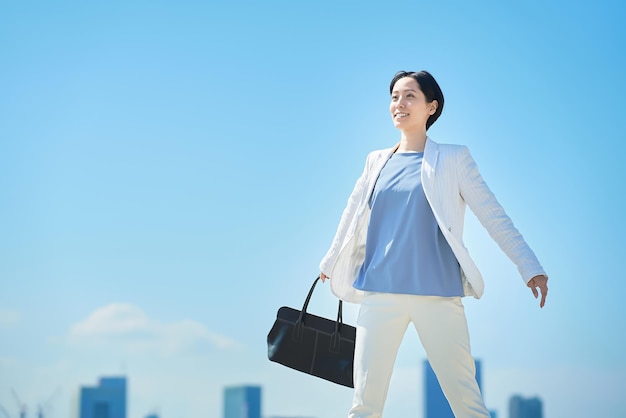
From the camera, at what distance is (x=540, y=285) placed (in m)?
3.05

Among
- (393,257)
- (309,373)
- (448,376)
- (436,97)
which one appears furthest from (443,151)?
(309,373)

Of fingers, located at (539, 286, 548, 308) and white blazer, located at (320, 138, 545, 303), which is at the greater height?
white blazer, located at (320, 138, 545, 303)

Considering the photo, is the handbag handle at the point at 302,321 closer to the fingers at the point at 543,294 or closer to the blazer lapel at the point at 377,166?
the blazer lapel at the point at 377,166

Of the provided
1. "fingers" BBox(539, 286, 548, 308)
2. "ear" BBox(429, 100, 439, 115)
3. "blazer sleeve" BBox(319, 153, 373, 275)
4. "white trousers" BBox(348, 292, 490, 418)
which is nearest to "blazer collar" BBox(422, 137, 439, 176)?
"ear" BBox(429, 100, 439, 115)

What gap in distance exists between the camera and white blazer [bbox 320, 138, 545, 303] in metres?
3.09

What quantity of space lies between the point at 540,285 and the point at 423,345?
19.5 inches

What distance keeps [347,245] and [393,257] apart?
0.96ft

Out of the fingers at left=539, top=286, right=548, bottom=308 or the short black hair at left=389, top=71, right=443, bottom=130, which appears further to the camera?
the short black hair at left=389, top=71, right=443, bottom=130

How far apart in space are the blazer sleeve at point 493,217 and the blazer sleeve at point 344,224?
0.42 m

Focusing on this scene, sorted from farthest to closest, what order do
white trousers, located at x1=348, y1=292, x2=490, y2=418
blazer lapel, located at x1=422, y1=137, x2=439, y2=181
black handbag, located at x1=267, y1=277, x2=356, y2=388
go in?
black handbag, located at x1=267, y1=277, x2=356, y2=388
blazer lapel, located at x1=422, y1=137, x2=439, y2=181
white trousers, located at x1=348, y1=292, x2=490, y2=418

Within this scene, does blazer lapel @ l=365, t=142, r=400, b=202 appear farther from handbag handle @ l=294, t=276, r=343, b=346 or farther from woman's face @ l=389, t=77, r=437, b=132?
handbag handle @ l=294, t=276, r=343, b=346

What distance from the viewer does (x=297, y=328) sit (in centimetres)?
360

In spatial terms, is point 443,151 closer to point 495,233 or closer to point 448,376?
point 495,233

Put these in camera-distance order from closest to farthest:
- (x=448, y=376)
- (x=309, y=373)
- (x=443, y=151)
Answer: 1. (x=448, y=376)
2. (x=443, y=151)
3. (x=309, y=373)
